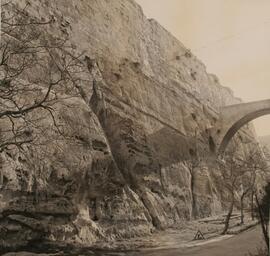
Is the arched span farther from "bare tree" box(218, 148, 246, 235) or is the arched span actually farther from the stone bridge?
"bare tree" box(218, 148, 246, 235)

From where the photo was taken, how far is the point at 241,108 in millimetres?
16141

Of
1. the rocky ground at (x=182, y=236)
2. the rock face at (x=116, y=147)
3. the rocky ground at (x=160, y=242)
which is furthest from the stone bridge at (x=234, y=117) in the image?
the rocky ground at (x=160, y=242)

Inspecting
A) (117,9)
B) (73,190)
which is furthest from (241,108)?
(73,190)

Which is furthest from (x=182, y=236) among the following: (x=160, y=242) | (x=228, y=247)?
(x=228, y=247)

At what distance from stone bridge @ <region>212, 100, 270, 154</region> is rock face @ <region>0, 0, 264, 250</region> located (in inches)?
15.9

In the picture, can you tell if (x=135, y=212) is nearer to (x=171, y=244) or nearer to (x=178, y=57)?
(x=171, y=244)

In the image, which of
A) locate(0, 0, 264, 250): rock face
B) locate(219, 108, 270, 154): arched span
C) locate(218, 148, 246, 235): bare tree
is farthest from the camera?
locate(219, 108, 270, 154): arched span

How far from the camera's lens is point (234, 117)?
16203 millimetres

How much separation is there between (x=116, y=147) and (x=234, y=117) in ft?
26.7

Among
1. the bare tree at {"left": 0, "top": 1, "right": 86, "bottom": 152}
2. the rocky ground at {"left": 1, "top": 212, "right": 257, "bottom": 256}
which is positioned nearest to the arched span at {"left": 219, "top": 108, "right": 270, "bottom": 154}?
the bare tree at {"left": 0, "top": 1, "right": 86, "bottom": 152}

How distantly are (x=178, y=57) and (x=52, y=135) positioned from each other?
9.07 meters

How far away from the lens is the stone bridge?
15.2 meters

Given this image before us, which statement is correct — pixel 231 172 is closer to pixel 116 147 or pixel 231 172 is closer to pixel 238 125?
pixel 116 147

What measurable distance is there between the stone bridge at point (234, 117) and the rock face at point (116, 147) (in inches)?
15.9
